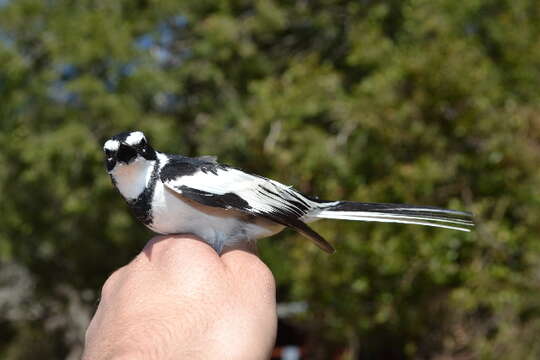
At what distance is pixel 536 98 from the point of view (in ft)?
27.1

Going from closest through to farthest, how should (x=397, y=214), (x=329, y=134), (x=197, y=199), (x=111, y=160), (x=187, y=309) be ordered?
(x=187, y=309)
(x=197, y=199)
(x=111, y=160)
(x=397, y=214)
(x=329, y=134)

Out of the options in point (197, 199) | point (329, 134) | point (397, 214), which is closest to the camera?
point (197, 199)

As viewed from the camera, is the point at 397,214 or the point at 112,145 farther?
the point at 397,214

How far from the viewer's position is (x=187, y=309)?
6.97 feet

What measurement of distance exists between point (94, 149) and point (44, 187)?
4.81 feet

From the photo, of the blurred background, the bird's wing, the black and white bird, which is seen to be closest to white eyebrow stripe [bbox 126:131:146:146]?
the black and white bird

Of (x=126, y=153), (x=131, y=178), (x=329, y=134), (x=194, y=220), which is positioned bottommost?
(x=329, y=134)

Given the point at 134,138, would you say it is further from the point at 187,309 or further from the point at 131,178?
the point at 187,309

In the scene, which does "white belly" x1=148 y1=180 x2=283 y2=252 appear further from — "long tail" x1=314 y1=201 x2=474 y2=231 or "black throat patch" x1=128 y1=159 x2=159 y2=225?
"long tail" x1=314 y1=201 x2=474 y2=231

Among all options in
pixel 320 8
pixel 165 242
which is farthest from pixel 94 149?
pixel 165 242

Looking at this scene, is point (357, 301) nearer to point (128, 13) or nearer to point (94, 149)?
point (94, 149)

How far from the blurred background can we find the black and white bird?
132 inches

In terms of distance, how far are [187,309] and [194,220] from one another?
0.89m

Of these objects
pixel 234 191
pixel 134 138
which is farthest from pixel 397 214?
pixel 134 138
